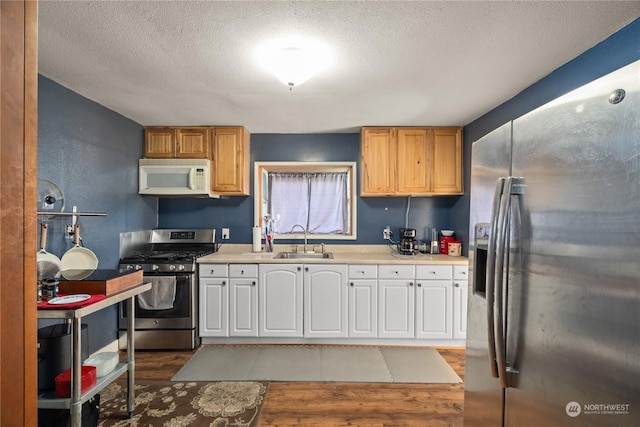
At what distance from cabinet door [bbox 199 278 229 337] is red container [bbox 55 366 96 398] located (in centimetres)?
141

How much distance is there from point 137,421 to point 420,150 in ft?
11.2

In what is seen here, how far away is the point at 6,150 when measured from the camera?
62 centimetres

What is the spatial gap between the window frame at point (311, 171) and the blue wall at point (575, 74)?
144cm

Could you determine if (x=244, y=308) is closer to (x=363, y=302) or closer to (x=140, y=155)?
(x=363, y=302)

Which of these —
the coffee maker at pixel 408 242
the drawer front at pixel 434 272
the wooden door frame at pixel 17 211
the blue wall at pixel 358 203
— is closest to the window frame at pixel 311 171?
the blue wall at pixel 358 203

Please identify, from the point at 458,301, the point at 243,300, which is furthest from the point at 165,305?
the point at 458,301

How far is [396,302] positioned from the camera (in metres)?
3.13

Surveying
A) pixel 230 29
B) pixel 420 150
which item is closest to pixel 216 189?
pixel 230 29

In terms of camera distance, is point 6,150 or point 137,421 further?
point 137,421

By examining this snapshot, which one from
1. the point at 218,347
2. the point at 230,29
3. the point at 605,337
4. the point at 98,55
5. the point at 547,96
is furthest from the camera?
the point at 218,347

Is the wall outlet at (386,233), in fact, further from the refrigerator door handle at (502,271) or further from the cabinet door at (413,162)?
the refrigerator door handle at (502,271)

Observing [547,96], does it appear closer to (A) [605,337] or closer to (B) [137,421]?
(A) [605,337]

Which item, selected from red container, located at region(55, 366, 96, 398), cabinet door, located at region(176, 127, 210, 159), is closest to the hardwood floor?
red container, located at region(55, 366, 96, 398)

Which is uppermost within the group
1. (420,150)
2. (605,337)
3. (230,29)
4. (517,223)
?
(230,29)
